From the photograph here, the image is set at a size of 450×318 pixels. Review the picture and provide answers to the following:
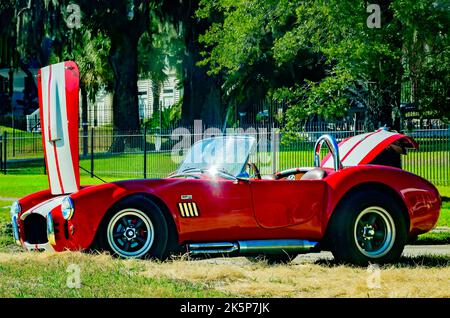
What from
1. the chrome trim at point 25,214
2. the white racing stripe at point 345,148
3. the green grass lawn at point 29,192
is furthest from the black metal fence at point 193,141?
the chrome trim at point 25,214

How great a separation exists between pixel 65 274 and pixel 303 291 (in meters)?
2.21

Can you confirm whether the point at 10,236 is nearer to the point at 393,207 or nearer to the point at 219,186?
the point at 219,186

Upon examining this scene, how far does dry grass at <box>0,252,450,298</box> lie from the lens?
23.0ft

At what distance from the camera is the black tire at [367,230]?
893 cm

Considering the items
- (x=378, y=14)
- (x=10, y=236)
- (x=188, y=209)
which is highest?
(x=378, y=14)

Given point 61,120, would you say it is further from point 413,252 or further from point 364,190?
point 413,252

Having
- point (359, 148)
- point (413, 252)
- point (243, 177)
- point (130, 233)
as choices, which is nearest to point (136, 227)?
point (130, 233)

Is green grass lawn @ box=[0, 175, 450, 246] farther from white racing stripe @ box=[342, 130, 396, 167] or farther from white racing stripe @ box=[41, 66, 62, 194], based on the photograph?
white racing stripe @ box=[342, 130, 396, 167]

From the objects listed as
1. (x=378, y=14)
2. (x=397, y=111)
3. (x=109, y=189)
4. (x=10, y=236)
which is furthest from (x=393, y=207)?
(x=397, y=111)

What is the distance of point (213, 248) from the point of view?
870cm

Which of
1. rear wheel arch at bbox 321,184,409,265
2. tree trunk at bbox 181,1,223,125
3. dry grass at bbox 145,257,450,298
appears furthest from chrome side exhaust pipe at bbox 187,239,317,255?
tree trunk at bbox 181,1,223,125

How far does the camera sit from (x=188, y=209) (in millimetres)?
8648

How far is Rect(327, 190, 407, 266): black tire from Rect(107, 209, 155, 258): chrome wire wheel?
1.93 metres

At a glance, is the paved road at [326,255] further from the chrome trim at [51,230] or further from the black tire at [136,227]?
the chrome trim at [51,230]
